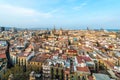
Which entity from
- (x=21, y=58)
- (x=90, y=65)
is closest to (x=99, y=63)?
(x=90, y=65)

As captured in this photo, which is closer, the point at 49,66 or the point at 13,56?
the point at 49,66

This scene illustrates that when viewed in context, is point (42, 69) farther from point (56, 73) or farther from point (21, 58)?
point (21, 58)

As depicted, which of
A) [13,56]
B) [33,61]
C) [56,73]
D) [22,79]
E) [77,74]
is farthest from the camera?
[13,56]

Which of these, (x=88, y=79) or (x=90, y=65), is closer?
(x=88, y=79)

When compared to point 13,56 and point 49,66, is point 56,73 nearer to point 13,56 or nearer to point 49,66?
point 49,66

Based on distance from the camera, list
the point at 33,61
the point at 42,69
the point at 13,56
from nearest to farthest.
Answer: the point at 42,69 < the point at 33,61 < the point at 13,56

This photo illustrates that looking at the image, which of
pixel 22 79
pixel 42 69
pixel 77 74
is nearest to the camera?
pixel 22 79

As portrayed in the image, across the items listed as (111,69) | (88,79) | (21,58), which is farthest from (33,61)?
(111,69)

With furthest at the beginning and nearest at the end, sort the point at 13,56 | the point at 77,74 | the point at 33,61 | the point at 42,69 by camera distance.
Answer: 1. the point at 13,56
2. the point at 33,61
3. the point at 42,69
4. the point at 77,74
